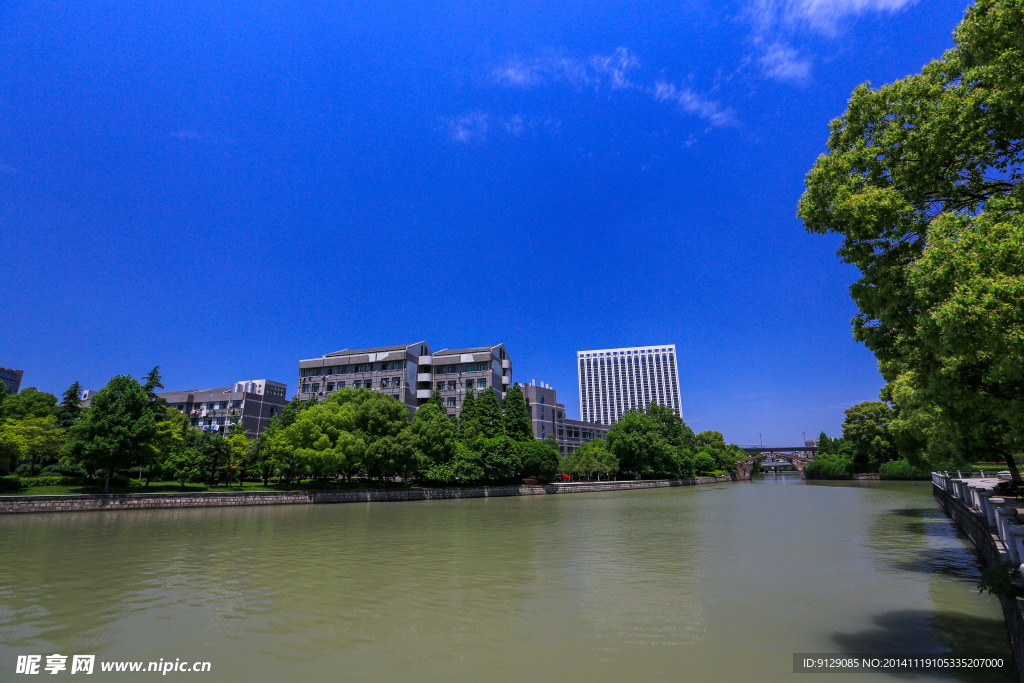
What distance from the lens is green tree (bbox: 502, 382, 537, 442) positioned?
2174 inches

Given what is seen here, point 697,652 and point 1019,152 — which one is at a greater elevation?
point 1019,152

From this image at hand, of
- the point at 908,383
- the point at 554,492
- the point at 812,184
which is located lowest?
the point at 554,492

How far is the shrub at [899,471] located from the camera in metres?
66.0

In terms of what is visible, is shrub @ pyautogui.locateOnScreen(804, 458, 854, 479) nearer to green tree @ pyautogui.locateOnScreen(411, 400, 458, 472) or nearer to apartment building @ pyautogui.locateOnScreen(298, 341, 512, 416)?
apartment building @ pyautogui.locateOnScreen(298, 341, 512, 416)

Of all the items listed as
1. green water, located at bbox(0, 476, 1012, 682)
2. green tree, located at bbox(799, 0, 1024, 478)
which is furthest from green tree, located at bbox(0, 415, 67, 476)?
green tree, located at bbox(799, 0, 1024, 478)

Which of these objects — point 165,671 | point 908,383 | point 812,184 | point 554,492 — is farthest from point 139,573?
point 554,492

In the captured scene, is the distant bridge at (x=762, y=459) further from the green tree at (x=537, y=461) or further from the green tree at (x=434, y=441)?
the green tree at (x=434, y=441)

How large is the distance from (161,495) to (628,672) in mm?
36516

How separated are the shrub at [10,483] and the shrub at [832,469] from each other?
95.7 m

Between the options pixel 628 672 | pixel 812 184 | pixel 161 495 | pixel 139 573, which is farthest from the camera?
pixel 161 495

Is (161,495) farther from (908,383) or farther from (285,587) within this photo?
(908,383)

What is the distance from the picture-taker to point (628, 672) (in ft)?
20.7

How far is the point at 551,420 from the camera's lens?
319 ft

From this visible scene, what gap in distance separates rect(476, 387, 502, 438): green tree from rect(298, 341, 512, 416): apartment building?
18199 millimetres
